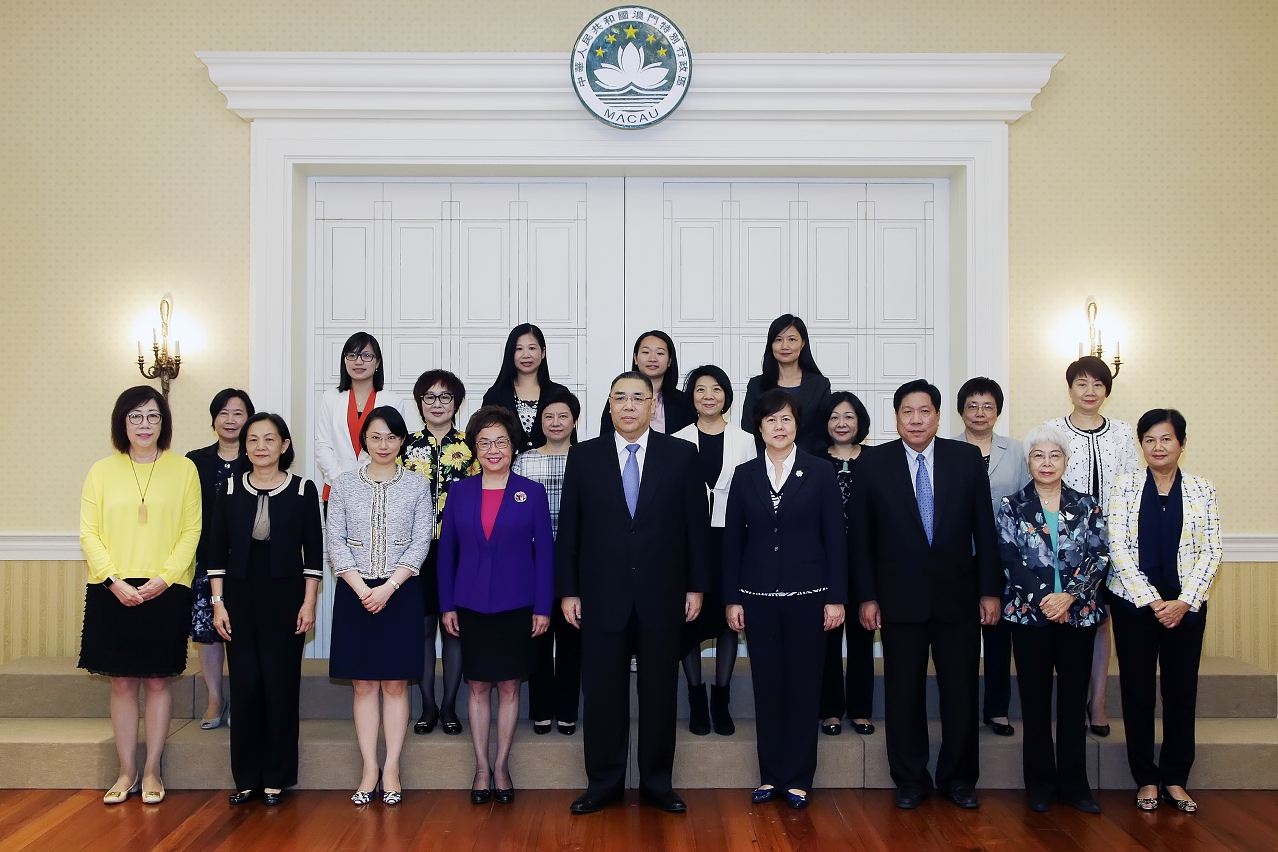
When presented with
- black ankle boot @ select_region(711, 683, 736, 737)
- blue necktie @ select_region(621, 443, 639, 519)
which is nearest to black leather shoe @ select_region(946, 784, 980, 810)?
black ankle boot @ select_region(711, 683, 736, 737)

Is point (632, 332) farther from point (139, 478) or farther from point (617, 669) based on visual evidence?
point (139, 478)

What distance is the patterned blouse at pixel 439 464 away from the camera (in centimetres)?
418

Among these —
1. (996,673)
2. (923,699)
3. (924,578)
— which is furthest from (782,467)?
(996,673)

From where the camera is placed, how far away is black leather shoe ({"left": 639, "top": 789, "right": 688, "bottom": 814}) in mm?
3797

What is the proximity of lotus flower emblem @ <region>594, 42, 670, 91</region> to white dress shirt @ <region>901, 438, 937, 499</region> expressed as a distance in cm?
255

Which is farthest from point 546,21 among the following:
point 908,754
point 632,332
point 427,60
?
point 908,754

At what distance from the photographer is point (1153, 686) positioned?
3.90 metres

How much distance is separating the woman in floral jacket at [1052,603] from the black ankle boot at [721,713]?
48.4 inches

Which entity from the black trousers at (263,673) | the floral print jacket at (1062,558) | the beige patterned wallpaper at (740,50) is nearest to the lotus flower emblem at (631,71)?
the beige patterned wallpaper at (740,50)

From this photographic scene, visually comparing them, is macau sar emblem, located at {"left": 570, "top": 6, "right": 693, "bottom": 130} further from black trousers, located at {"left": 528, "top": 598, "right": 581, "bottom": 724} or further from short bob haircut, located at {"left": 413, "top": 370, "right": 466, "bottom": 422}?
black trousers, located at {"left": 528, "top": 598, "right": 581, "bottom": 724}

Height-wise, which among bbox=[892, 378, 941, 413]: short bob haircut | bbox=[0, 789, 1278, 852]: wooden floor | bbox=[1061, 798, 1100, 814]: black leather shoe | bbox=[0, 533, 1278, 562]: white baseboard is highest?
bbox=[892, 378, 941, 413]: short bob haircut

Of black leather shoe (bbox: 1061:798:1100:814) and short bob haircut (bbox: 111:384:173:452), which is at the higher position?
short bob haircut (bbox: 111:384:173:452)

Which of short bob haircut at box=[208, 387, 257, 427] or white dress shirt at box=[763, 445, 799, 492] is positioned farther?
short bob haircut at box=[208, 387, 257, 427]

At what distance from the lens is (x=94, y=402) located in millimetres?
5320
